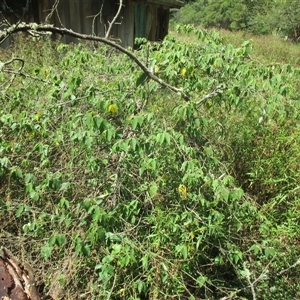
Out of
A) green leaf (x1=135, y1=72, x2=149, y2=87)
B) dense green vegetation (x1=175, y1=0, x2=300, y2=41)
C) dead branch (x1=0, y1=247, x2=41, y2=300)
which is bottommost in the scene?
dense green vegetation (x1=175, y1=0, x2=300, y2=41)

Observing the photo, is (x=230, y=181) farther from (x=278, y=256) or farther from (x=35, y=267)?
(x=35, y=267)

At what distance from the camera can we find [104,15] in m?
8.83

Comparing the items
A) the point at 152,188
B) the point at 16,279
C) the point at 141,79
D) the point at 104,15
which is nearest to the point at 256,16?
the point at 104,15

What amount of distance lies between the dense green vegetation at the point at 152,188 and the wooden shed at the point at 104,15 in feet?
12.5

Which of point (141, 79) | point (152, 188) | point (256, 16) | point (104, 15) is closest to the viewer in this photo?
point (152, 188)

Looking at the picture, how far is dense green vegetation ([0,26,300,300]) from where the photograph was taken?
216cm

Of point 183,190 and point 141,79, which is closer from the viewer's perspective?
point 183,190

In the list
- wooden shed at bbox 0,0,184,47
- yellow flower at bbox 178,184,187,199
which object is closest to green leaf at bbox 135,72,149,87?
yellow flower at bbox 178,184,187,199

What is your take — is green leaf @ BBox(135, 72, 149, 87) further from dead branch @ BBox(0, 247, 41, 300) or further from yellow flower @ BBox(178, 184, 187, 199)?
dead branch @ BBox(0, 247, 41, 300)

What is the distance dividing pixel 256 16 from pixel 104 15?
22.9m

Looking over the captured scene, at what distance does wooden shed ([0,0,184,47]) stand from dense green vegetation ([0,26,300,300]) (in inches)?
150

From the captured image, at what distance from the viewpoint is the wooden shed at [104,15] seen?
7.52 metres

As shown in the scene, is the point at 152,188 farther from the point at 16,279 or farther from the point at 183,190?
the point at 16,279

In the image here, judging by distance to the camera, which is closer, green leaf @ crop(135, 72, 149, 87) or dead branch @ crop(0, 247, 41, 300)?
dead branch @ crop(0, 247, 41, 300)
